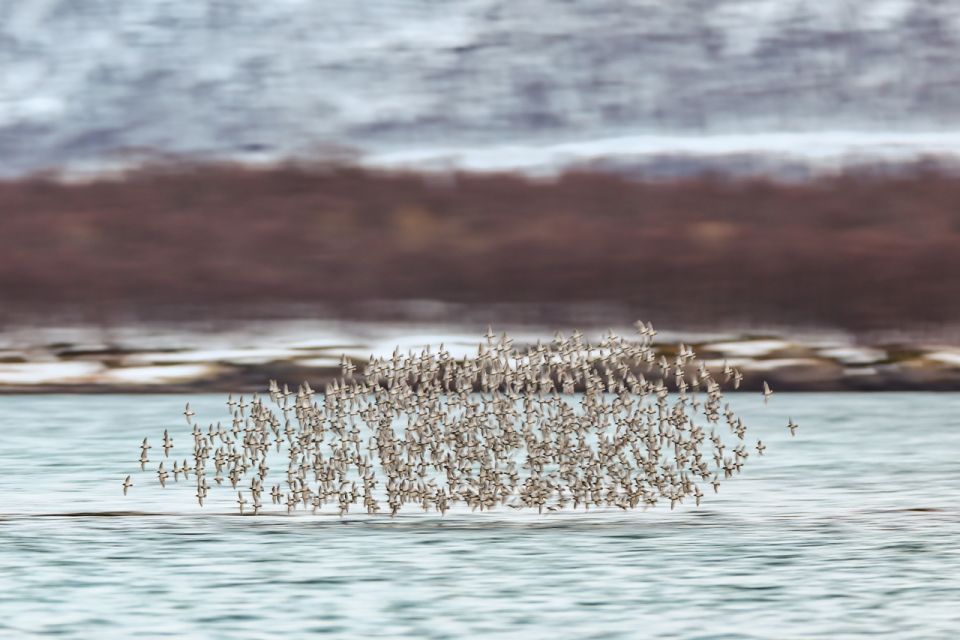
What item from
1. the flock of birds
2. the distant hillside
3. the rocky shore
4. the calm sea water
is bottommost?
the calm sea water

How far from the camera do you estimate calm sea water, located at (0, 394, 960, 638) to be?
6488 millimetres

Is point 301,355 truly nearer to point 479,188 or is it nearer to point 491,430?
point 479,188

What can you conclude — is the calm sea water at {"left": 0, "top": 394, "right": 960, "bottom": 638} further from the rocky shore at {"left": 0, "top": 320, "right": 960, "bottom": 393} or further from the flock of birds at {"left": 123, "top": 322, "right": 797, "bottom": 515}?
the rocky shore at {"left": 0, "top": 320, "right": 960, "bottom": 393}

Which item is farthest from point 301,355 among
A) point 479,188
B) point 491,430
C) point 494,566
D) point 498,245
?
point 494,566

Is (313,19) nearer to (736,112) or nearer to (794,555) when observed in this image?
(736,112)

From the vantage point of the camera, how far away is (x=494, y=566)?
7.51m

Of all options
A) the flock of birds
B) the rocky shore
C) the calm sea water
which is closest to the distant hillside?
the rocky shore

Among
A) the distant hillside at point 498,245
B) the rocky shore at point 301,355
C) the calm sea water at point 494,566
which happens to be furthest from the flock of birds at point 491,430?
the distant hillside at point 498,245

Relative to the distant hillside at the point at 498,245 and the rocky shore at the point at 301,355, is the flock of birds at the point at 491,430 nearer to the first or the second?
the rocky shore at the point at 301,355

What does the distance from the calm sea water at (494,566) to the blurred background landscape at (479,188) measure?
27.0 ft

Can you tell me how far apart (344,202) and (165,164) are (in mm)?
2012

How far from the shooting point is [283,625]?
646cm

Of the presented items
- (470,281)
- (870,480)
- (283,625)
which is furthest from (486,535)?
(470,281)

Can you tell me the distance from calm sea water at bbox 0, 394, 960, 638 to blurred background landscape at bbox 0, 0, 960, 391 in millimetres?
8245
